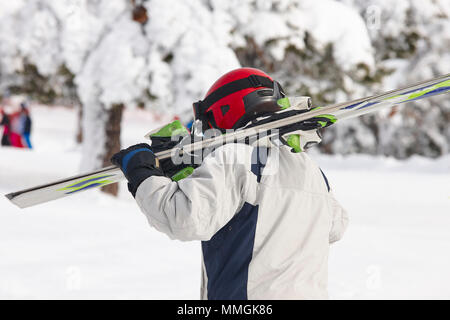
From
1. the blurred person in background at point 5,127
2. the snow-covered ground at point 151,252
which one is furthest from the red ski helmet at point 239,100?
the blurred person in background at point 5,127

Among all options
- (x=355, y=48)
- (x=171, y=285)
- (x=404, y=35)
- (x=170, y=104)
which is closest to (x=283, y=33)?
(x=355, y=48)

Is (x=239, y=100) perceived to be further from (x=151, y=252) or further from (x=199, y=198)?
(x=151, y=252)

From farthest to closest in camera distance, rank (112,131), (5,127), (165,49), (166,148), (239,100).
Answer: (5,127) < (112,131) < (165,49) < (166,148) < (239,100)

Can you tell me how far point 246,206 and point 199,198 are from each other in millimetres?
204

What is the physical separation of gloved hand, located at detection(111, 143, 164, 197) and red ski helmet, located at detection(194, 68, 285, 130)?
0.29 m

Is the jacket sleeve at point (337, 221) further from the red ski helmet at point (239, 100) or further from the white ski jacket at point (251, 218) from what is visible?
the red ski helmet at point (239, 100)

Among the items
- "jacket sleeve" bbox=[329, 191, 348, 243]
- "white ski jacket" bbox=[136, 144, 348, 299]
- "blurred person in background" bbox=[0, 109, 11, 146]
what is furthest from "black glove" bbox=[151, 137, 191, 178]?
"blurred person in background" bbox=[0, 109, 11, 146]

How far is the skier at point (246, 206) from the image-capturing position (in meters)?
1.60

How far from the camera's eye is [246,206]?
67.1 inches

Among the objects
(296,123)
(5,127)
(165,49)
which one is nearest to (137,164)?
(296,123)

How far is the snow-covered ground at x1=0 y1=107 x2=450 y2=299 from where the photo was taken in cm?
440

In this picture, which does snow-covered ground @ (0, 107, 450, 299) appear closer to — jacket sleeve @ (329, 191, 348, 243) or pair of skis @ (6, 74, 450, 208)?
pair of skis @ (6, 74, 450, 208)

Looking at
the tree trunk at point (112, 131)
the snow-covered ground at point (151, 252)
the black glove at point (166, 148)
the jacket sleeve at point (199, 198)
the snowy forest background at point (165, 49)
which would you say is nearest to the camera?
the jacket sleeve at point (199, 198)

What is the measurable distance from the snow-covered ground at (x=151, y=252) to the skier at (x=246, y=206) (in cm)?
263
